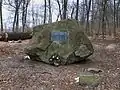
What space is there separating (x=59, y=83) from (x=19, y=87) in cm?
99

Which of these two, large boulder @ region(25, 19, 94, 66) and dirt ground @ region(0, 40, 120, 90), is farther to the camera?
large boulder @ region(25, 19, 94, 66)

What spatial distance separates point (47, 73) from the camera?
21.3ft

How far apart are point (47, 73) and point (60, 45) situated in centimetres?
143

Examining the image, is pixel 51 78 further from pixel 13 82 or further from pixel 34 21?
pixel 34 21

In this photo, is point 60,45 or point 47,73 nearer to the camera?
point 47,73

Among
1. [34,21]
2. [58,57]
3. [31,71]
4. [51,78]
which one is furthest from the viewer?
[34,21]

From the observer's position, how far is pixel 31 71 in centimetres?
660

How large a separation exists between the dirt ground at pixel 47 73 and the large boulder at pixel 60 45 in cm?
27

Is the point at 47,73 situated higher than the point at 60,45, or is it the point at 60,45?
the point at 60,45

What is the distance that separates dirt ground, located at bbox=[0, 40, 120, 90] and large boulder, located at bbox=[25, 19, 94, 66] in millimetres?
265

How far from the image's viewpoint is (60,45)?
7629 mm

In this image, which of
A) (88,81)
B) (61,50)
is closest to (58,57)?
(61,50)

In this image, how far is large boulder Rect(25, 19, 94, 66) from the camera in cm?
749

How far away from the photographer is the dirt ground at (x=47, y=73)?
5621 mm
